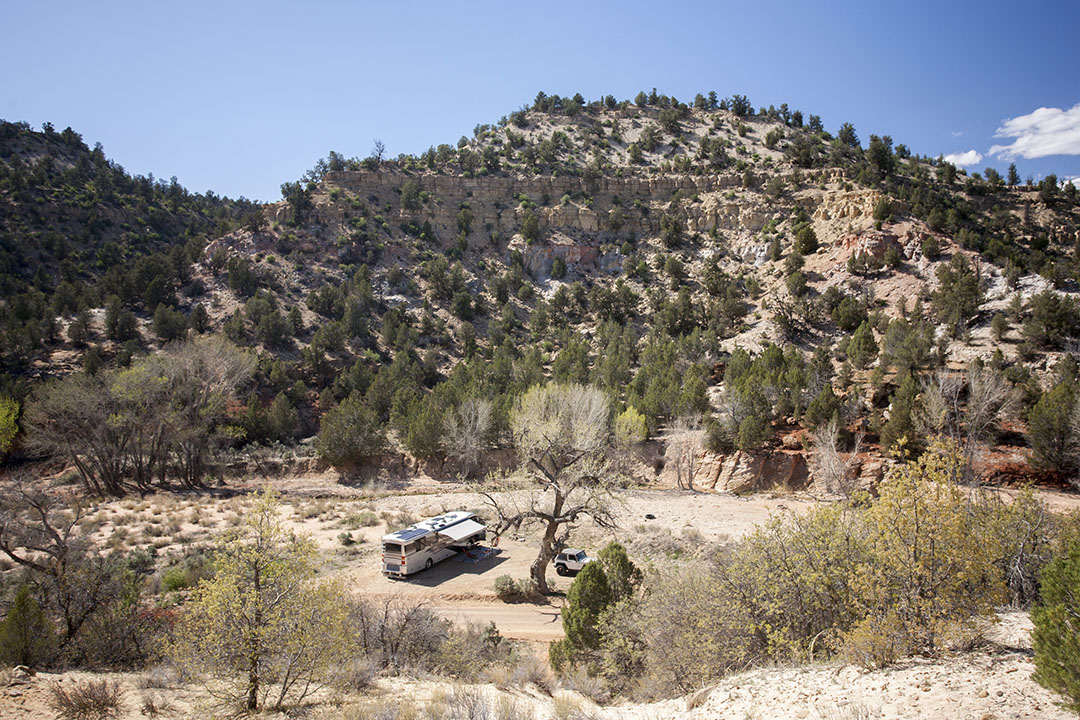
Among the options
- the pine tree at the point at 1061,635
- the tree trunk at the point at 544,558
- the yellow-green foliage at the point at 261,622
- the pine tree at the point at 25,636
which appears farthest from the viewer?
the tree trunk at the point at 544,558

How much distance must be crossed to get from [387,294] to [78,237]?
34.3 m

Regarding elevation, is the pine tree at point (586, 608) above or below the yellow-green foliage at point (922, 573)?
below

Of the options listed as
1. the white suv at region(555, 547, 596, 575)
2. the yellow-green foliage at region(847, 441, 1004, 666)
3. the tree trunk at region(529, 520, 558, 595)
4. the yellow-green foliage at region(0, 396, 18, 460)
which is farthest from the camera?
the yellow-green foliage at region(0, 396, 18, 460)

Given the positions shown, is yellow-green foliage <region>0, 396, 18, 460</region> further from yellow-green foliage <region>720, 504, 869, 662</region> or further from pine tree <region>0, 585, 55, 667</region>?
yellow-green foliage <region>720, 504, 869, 662</region>

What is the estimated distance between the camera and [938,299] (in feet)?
124

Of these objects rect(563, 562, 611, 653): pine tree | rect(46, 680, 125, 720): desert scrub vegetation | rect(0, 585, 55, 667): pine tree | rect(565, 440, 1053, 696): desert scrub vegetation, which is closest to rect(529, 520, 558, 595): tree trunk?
rect(563, 562, 611, 653): pine tree

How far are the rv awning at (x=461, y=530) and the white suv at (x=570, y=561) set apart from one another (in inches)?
130

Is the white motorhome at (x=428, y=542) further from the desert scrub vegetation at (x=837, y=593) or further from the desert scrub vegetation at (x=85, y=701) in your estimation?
the desert scrub vegetation at (x=85, y=701)

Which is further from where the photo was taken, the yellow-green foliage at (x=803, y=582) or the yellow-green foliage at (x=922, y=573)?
the yellow-green foliage at (x=803, y=582)

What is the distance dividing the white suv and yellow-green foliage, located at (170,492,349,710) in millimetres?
11965

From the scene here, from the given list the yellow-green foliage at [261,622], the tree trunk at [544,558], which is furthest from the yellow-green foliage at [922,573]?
the tree trunk at [544,558]

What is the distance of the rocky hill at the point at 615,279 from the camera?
33.9 meters

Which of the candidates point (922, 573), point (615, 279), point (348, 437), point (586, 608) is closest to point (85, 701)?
A: point (586, 608)

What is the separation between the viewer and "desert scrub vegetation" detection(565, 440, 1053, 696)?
7535 mm
